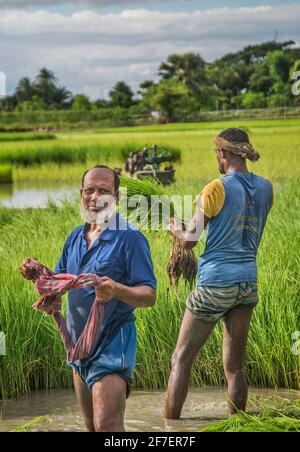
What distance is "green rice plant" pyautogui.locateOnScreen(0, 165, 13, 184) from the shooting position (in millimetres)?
23094

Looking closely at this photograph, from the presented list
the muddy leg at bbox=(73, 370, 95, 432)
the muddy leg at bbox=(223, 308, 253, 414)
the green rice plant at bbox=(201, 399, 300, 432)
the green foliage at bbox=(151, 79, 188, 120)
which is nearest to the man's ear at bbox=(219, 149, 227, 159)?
the muddy leg at bbox=(223, 308, 253, 414)

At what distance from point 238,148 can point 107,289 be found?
1564mm

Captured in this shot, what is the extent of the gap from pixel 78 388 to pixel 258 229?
143cm

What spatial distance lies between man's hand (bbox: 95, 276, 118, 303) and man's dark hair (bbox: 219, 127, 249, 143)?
155 centimetres

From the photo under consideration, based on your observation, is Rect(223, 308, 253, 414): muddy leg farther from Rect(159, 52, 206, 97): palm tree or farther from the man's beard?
Rect(159, 52, 206, 97): palm tree

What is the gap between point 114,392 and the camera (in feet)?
11.2

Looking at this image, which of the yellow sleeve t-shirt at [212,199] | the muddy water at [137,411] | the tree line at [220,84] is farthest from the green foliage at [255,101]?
the yellow sleeve t-shirt at [212,199]

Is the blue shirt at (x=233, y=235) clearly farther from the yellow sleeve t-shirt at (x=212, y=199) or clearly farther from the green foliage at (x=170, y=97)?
the green foliage at (x=170, y=97)

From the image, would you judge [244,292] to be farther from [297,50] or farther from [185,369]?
[297,50]

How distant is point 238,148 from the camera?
15.2 ft

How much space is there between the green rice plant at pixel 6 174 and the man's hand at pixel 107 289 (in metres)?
19.8

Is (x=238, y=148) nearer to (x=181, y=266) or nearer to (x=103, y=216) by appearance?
(x=103, y=216)

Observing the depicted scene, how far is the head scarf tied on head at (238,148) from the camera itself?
15.2 ft

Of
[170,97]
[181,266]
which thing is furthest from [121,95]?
[181,266]
